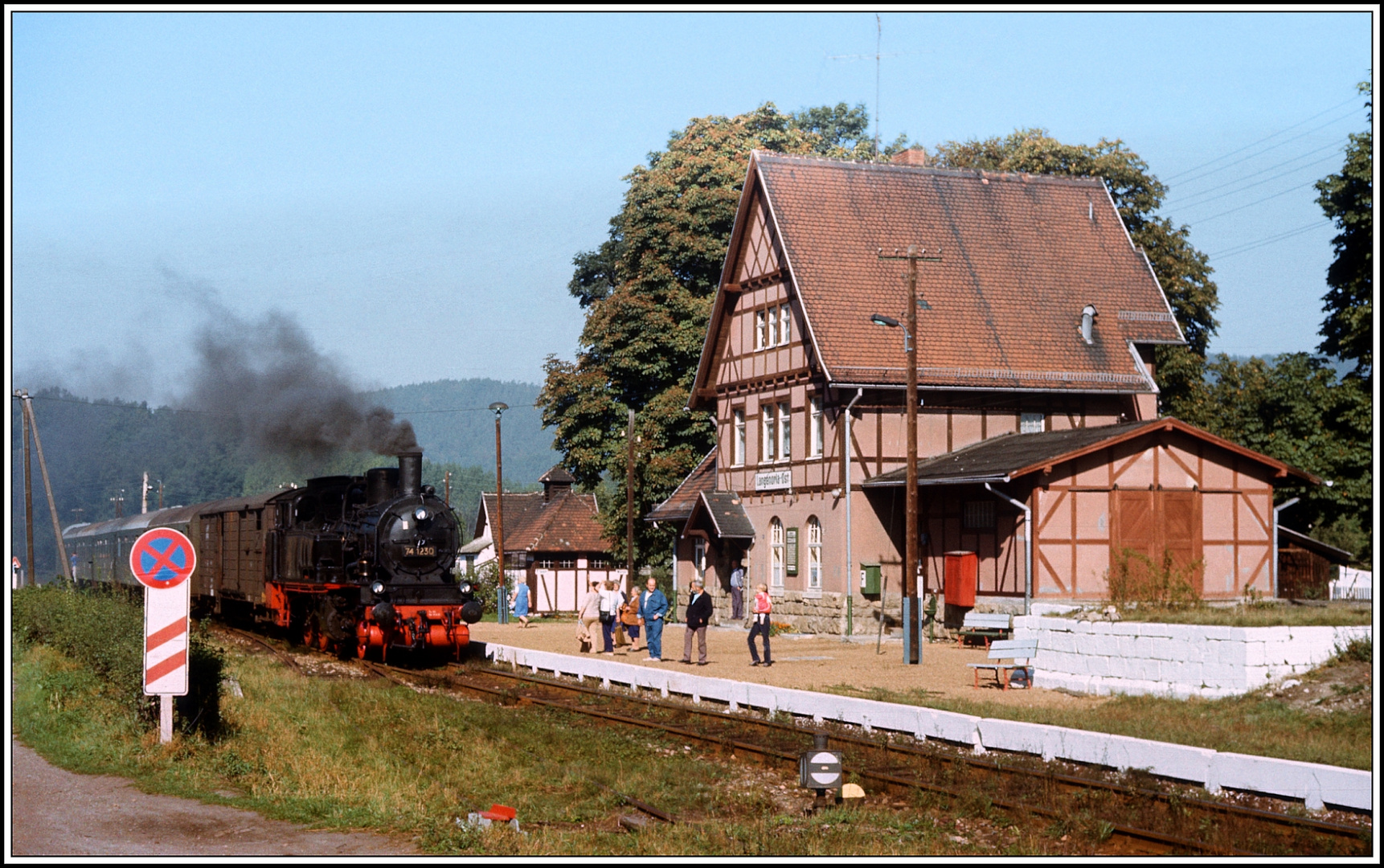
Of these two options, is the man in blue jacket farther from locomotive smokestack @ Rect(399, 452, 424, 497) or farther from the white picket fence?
the white picket fence

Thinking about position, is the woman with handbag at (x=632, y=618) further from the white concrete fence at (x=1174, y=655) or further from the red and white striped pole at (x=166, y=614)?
the red and white striped pole at (x=166, y=614)

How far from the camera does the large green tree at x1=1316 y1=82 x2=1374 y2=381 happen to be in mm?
36375

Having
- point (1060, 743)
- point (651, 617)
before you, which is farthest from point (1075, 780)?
point (651, 617)

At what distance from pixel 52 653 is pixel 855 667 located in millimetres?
13458

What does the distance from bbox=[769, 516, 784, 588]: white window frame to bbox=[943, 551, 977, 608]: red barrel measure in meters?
6.76

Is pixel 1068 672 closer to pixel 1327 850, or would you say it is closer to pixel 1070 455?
pixel 1070 455

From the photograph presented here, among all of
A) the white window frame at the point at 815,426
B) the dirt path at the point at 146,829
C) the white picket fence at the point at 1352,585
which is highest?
the white window frame at the point at 815,426

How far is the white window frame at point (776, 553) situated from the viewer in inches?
1485

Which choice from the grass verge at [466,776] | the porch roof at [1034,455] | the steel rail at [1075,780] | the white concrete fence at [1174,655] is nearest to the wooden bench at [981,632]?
the porch roof at [1034,455]

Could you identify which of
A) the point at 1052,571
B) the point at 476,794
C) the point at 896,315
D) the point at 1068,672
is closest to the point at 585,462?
the point at 896,315

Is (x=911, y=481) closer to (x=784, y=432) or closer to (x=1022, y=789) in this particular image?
(x=784, y=432)

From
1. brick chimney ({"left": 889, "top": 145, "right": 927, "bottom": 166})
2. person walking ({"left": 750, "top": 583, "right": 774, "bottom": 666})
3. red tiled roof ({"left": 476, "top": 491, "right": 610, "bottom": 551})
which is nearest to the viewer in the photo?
person walking ({"left": 750, "top": 583, "right": 774, "bottom": 666})

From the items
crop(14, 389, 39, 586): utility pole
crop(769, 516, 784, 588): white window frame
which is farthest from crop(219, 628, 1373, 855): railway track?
crop(14, 389, 39, 586): utility pole

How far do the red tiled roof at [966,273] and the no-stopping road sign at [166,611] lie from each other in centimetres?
2094
